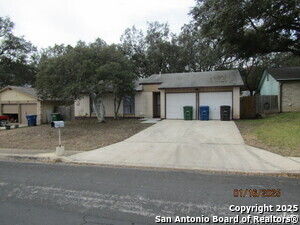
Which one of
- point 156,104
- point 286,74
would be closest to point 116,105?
point 156,104

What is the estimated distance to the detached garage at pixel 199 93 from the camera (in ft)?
50.9

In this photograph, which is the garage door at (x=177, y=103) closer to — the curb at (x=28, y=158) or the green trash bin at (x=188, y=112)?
the green trash bin at (x=188, y=112)

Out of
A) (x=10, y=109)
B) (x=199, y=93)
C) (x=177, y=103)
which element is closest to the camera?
(x=199, y=93)

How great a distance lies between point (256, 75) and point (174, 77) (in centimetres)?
1999

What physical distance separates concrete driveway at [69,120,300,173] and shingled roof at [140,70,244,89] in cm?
701

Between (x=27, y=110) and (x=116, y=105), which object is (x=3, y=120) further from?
(x=116, y=105)

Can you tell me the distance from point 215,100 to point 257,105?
5.01m

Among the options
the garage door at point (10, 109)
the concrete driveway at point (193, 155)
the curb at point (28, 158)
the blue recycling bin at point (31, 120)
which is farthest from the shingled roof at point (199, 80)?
the garage door at point (10, 109)

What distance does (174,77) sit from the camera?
19094 millimetres

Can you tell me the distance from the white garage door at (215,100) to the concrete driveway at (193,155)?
611 centimetres

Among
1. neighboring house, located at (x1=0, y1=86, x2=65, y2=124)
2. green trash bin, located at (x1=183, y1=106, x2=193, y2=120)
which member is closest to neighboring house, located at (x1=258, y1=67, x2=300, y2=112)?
green trash bin, located at (x1=183, y1=106, x2=193, y2=120)

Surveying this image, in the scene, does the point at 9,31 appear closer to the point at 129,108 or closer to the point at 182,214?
the point at 129,108

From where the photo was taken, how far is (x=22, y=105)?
18.9m

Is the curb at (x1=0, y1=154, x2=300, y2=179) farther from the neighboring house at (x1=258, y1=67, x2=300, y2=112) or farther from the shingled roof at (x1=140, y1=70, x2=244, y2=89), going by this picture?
the neighboring house at (x1=258, y1=67, x2=300, y2=112)
